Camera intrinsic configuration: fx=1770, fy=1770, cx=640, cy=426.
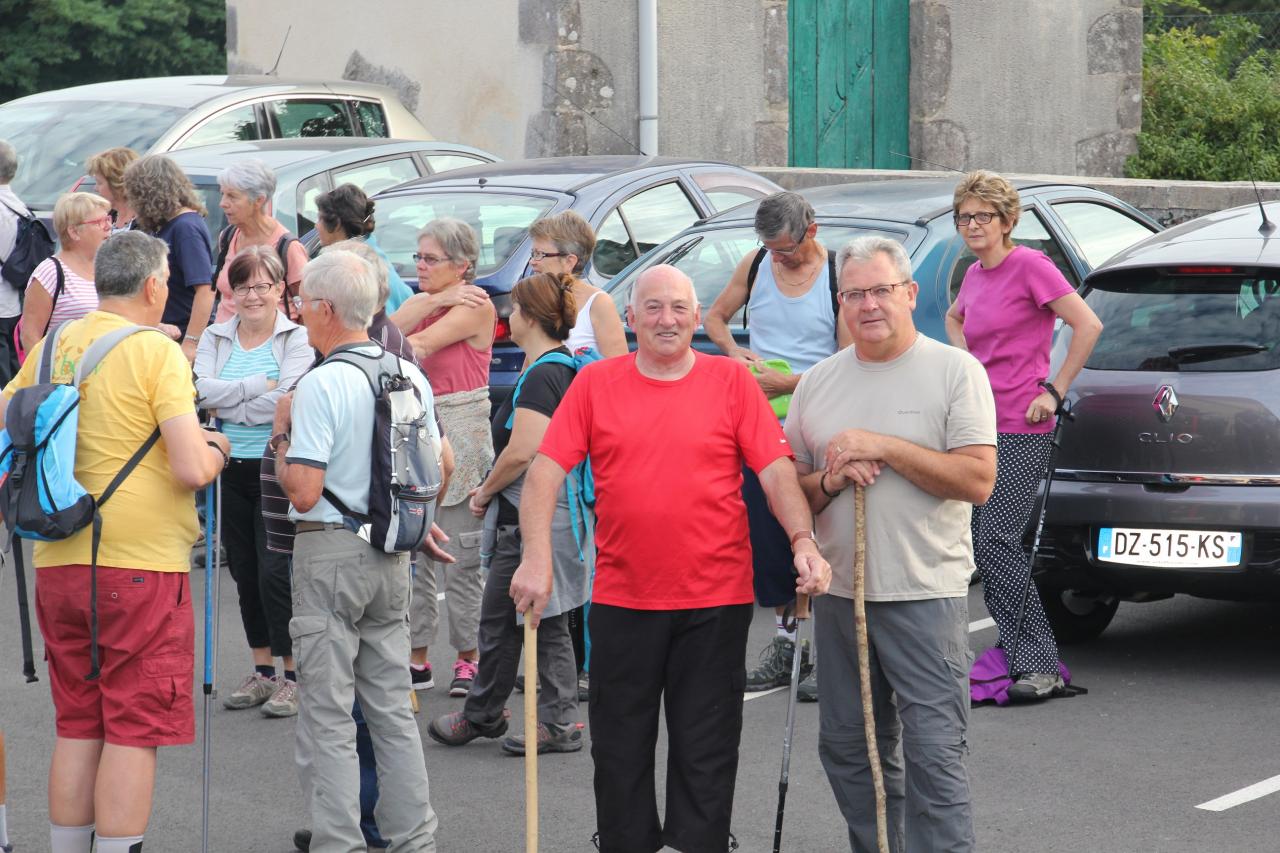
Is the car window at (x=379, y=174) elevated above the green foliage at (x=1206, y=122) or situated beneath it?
situated beneath

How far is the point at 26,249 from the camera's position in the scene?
9.80m

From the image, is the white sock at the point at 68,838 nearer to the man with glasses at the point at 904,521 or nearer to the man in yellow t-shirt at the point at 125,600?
the man in yellow t-shirt at the point at 125,600

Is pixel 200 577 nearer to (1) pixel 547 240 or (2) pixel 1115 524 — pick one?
(1) pixel 547 240

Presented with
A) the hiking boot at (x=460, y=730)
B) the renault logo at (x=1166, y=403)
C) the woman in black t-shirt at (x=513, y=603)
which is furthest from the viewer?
the renault logo at (x=1166, y=403)

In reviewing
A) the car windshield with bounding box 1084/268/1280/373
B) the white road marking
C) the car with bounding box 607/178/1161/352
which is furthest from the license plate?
the car with bounding box 607/178/1161/352

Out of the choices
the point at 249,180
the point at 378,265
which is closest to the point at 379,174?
the point at 249,180

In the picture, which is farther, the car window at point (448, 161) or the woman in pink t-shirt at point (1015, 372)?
the car window at point (448, 161)

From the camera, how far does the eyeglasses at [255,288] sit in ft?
21.6

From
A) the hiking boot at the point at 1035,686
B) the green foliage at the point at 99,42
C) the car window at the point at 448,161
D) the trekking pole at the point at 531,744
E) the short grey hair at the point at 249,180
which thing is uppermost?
the green foliage at the point at 99,42

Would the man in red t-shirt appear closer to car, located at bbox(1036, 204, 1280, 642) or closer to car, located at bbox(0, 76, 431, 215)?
car, located at bbox(1036, 204, 1280, 642)

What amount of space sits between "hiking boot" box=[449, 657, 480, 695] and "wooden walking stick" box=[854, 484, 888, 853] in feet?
8.82

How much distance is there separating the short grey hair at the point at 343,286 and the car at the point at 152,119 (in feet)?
22.3

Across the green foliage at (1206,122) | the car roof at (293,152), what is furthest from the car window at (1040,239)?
the green foliage at (1206,122)

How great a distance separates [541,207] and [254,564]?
3580 mm
